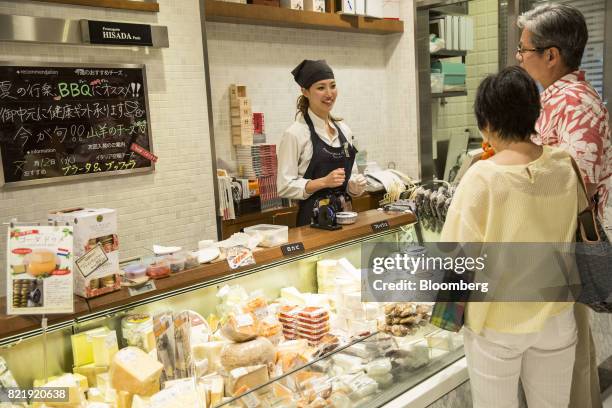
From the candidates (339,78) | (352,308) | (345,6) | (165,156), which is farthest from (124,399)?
(339,78)

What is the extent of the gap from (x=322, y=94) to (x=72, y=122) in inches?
67.1

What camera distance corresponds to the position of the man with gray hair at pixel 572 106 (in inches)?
86.8

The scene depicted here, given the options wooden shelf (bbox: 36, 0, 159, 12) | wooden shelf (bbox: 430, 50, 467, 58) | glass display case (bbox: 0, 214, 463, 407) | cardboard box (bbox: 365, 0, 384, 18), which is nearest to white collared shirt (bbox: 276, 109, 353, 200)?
glass display case (bbox: 0, 214, 463, 407)

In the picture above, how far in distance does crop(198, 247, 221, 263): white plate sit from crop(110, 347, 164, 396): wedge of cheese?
0.46 m

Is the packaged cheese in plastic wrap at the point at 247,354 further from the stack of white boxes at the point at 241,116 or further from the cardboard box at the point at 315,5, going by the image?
the cardboard box at the point at 315,5

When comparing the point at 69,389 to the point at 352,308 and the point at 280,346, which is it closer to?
the point at 280,346

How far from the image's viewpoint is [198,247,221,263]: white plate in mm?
2229

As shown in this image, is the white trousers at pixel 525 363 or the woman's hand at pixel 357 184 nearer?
the white trousers at pixel 525 363

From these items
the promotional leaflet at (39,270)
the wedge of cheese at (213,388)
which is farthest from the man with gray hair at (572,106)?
the promotional leaflet at (39,270)

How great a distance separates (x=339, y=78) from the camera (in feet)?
19.4

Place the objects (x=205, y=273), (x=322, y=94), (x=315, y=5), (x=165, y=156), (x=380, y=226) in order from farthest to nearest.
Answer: (x=315, y=5) → (x=165, y=156) → (x=322, y=94) → (x=380, y=226) → (x=205, y=273)

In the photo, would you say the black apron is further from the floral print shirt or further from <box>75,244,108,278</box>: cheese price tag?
<box>75,244,108,278</box>: cheese price tag

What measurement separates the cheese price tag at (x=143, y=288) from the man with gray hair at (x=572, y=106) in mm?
1596

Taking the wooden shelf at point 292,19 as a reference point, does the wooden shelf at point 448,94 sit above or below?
below
